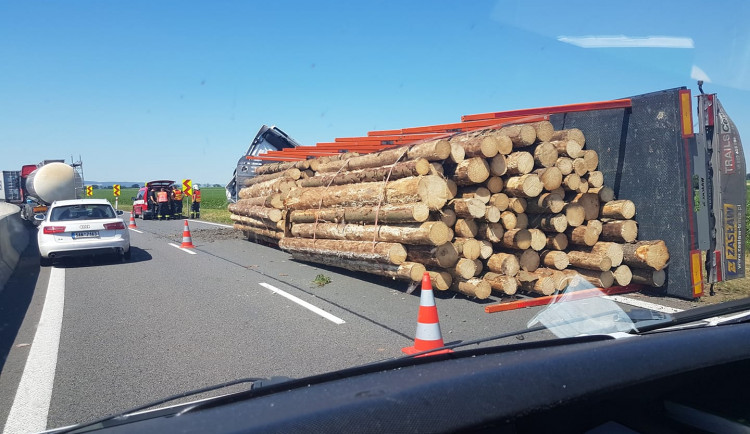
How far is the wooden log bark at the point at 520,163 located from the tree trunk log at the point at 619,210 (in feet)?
4.19

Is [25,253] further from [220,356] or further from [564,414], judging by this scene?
[564,414]

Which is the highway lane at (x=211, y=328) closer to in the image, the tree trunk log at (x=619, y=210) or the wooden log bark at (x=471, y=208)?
the wooden log bark at (x=471, y=208)

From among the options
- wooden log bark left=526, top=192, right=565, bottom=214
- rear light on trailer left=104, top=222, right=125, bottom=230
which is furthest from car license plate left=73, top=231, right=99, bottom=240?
wooden log bark left=526, top=192, right=565, bottom=214

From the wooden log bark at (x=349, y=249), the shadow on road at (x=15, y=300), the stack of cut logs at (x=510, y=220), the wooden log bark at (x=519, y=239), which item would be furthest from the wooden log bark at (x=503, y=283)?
the shadow on road at (x=15, y=300)

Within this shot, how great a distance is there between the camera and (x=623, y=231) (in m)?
8.09

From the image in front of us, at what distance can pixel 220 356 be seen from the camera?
5.64m

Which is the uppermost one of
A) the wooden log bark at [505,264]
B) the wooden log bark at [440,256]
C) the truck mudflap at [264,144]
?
the truck mudflap at [264,144]

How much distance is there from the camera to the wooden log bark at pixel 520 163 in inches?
326

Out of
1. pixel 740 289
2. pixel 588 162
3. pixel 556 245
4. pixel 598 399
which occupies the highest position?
pixel 588 162

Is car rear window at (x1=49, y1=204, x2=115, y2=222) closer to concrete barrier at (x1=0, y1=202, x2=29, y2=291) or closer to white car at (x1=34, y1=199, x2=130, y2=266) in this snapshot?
white car at (x1=34, y1=199, x2=130, y2=266)

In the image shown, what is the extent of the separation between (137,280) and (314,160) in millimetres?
5016

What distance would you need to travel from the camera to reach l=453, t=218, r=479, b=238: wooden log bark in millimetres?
8477

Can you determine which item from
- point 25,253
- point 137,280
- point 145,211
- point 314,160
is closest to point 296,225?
point 314,160

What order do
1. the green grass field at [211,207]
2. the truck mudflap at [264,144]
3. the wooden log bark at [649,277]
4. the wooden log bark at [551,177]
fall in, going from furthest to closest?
1. the green grass field at [211,207]
2. the truck mudflap at [264,144]
3. the wooden log bark at [551,177]
4. the wooden log bark at [649,277]
